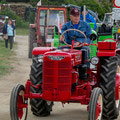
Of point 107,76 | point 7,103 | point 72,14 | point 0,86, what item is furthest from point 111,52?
point 0,86

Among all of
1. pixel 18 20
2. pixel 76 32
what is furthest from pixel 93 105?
pixel 18 20

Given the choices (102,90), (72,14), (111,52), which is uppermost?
(72,14)

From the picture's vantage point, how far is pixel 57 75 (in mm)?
6566

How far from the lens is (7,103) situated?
30.0 feet

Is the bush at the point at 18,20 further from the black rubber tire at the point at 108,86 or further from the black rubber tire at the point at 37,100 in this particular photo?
the black rubber tire at the point at 108,86

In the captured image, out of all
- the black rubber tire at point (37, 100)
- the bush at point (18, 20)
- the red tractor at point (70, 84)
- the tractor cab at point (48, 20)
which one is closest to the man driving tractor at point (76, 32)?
the red tractor at point (70, 84)

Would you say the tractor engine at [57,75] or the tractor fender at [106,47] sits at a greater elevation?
the tractor fender at [106,47]

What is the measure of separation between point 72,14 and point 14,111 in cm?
213

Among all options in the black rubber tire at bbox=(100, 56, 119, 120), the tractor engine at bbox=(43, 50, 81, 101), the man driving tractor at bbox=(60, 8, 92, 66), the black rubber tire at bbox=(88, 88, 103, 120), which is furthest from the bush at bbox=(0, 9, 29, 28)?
the black rubber tire at bbox=(88, 88, 103, 120)

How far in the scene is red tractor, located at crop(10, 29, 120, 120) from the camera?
656cm

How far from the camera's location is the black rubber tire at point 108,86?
7301 mm

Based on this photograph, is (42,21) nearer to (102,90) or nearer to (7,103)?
(7,103)

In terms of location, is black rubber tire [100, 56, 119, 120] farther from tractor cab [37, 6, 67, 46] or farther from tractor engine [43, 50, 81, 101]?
tractor cab [37, 6, 67, 46]

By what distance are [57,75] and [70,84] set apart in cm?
27
